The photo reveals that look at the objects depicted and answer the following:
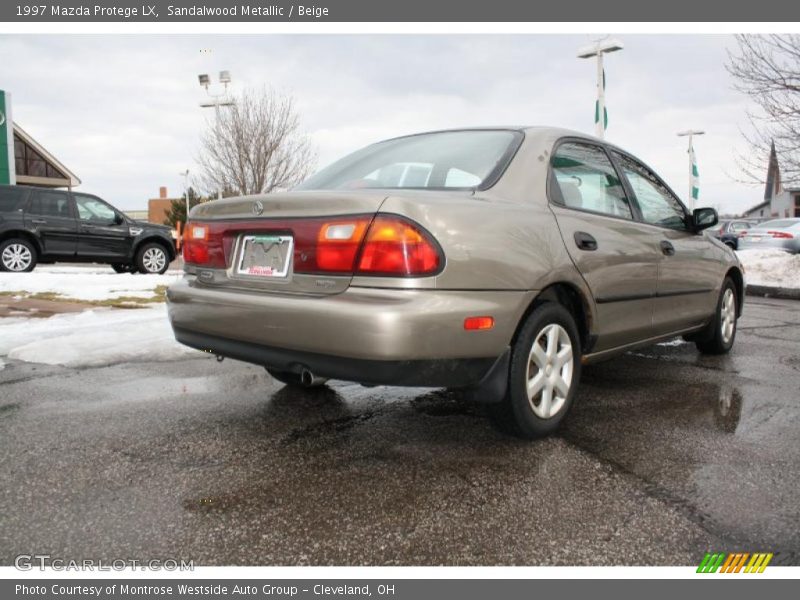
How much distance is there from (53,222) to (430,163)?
1090 centimetres

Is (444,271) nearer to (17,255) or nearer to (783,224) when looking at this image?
(17,255)

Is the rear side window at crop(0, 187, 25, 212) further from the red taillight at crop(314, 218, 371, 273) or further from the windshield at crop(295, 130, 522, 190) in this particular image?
the red taillight at crop(314, 218, 371, 273)

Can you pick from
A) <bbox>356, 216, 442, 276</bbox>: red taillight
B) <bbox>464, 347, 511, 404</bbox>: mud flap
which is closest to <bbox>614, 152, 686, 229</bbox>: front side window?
<bbox>464, 347, 511, 404</bbox>: mud flap

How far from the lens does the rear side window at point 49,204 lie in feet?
38.7

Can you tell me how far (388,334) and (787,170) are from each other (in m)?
13.0

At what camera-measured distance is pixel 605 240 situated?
344cm

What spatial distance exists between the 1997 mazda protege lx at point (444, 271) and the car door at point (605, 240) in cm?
1

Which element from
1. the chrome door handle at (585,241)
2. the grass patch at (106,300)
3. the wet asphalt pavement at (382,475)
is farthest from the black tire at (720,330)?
the grass patch at (106,300)

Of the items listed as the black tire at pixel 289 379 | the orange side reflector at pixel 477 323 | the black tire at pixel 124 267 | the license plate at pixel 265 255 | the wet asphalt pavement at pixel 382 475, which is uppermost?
the license plate at pixel 265 255

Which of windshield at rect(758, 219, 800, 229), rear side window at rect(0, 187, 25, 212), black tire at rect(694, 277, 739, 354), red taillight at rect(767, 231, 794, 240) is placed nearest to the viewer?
black tire at rect(694, 277, 739, 354)

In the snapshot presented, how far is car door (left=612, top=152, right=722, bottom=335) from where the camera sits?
13.3 feet

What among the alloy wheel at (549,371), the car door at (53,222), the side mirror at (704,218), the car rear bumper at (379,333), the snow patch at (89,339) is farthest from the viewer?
the car door at (53,222)

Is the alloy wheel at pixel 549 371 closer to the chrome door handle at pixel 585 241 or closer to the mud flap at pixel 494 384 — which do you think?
the mud flap at pixel 494 384

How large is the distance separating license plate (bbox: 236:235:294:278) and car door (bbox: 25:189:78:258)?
10532mm
